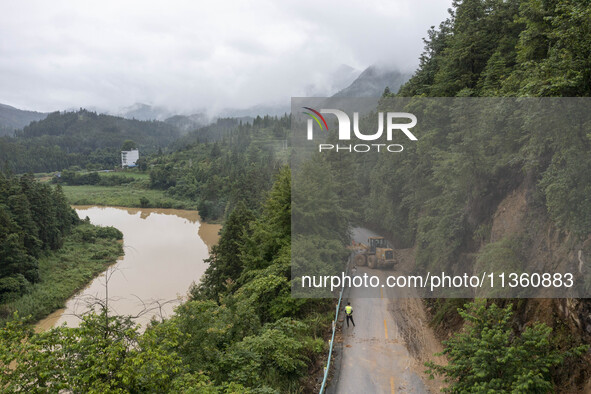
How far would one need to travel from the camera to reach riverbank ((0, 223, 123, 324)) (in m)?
31.4

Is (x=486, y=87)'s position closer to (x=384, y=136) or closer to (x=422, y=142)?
(x=422, y=142)

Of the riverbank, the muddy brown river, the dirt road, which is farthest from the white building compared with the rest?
the dirt road

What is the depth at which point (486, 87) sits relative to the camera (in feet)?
65.7

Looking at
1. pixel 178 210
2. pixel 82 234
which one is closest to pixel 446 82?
pixel 82 234

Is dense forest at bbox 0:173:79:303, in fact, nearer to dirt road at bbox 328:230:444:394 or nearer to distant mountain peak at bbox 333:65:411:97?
dirt road at bbox 328:230:444:394

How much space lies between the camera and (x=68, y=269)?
4234 centimetres

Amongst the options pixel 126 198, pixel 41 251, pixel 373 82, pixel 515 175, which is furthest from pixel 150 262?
pixel 373 82

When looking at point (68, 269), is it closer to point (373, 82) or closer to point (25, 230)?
point (25, 230)

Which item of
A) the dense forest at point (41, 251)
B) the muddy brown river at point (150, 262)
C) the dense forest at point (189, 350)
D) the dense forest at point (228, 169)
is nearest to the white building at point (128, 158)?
the dense forest at point (228, 169)

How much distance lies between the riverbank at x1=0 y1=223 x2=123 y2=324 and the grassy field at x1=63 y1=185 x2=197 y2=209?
3444 cm

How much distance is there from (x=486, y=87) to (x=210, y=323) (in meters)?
17.8

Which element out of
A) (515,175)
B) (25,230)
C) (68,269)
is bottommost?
(68,269)

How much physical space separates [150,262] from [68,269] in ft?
27.6

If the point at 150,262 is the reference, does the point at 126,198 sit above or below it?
above
